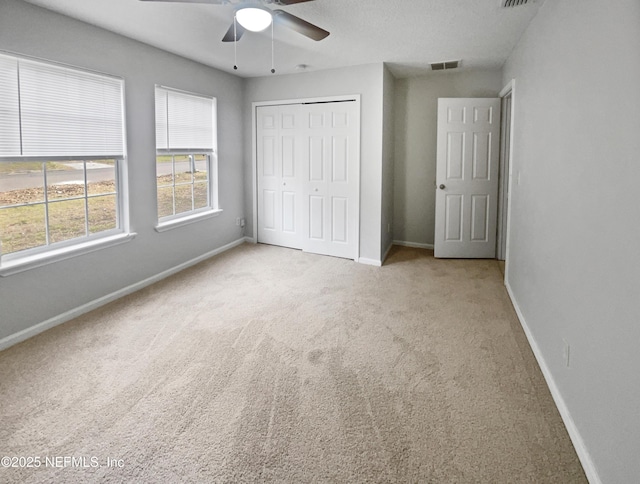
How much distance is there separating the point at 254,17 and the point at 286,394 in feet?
7.50

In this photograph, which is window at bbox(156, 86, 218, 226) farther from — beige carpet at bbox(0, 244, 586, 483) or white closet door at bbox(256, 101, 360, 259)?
beige carpet at bbox(0, 244, 586, 483)

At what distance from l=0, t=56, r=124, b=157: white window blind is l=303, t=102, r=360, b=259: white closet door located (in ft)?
7.85

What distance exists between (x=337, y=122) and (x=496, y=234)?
97.6 inches

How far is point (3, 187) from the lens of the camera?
3.05 metres

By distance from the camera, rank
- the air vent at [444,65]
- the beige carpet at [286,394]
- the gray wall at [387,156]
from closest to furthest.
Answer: the beige carpet at [286,394]
the air vent at [444,65]
the gray wall at [387,156]

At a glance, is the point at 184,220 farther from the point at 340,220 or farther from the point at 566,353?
the point at 566,353

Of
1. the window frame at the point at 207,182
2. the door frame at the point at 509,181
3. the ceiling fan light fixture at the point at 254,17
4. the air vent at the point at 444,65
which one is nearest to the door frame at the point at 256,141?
the window frame at the point at 207,182

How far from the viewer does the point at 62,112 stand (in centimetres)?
338

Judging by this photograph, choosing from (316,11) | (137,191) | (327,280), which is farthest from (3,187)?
(327,280)

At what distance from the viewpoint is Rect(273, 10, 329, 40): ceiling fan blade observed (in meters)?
2.70

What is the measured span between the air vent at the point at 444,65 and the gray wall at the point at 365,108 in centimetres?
69

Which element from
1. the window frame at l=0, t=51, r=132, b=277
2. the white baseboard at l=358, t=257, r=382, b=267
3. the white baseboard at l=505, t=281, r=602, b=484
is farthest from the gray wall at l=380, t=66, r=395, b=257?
the window frame at l=0, t=51, r=132, b=277

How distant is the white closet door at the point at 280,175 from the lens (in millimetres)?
5691

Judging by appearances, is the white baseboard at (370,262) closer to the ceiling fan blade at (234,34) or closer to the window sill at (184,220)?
the window sill at (184,220)
